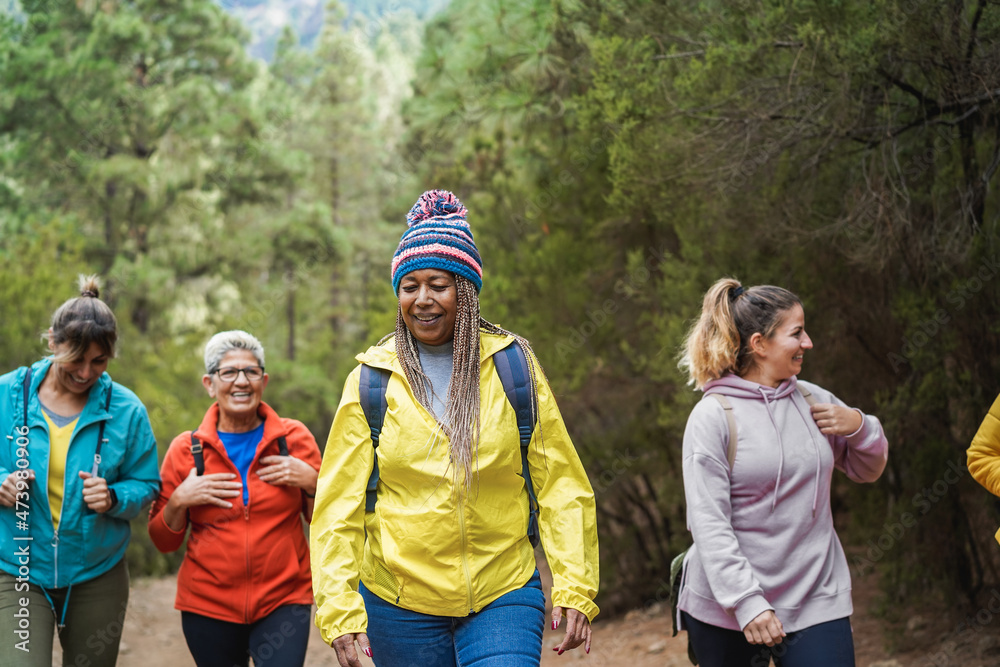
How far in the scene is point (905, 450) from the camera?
6.16 m

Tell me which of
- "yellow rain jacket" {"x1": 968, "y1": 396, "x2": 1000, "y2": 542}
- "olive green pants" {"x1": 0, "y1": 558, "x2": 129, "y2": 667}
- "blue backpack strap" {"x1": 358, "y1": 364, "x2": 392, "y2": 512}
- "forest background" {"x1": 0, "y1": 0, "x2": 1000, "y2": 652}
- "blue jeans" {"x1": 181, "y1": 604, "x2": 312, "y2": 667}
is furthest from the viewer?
"forest background" {"x1": 0, "y1": 0, "x2": 1000, "y2": 652}

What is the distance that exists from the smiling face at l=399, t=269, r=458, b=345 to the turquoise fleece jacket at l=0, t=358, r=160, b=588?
167cm

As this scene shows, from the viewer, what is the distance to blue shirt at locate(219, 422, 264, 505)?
3959mm

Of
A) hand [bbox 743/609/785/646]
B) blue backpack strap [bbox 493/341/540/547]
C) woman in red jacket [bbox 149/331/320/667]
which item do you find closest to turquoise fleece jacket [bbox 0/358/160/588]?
woman in red jacket [bbox 149/331/320/667]

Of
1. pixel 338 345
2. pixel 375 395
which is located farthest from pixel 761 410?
pixel 338 345

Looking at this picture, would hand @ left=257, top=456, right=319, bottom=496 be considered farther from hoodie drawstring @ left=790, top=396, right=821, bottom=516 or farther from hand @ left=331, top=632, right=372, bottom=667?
hoodie drawstring @ left=790, top=396, right=821, bottom=516

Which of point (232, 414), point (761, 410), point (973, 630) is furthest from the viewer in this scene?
point (973, 630)

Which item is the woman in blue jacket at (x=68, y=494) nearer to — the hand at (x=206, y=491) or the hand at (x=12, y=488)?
the hand at (x=12, y=488)

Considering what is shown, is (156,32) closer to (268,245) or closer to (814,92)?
(268,245)

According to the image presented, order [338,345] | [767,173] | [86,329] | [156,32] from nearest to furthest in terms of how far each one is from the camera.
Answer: [86,329], [767,173], [156,32], [338,345]

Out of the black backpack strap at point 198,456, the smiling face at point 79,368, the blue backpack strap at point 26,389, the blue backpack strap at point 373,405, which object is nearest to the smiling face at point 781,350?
the blue backpack strap at point 373,405

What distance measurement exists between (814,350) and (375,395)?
13.4 ft

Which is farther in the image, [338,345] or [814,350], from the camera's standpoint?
[338,345]

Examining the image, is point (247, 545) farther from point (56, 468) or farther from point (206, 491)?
point (56, 468)
